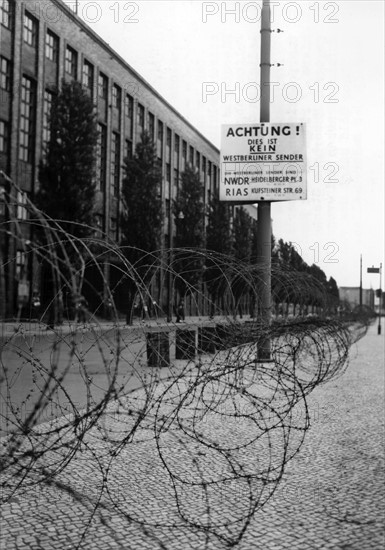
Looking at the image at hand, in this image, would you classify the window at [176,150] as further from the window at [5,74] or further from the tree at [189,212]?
the window at [5,74]

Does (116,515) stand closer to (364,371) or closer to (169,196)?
(364,371)

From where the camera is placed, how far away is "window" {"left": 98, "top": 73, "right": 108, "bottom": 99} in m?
46.9

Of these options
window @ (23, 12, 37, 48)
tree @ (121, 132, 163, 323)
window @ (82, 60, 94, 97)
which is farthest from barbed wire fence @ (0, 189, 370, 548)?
window @ (82, 60, 94, 97)

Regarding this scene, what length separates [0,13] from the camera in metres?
33.8

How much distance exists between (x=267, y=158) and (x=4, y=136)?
22.3 metres

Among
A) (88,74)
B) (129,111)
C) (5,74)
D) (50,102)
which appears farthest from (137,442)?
(129,111)

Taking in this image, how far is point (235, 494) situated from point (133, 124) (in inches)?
1934

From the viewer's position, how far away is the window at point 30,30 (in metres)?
36.7

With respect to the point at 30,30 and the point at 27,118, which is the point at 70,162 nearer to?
the point at 27,118

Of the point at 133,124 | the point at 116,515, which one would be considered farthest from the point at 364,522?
the point at 133,124

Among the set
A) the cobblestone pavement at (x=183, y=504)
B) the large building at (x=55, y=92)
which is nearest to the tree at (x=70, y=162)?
the large building at (x=55, y=92)

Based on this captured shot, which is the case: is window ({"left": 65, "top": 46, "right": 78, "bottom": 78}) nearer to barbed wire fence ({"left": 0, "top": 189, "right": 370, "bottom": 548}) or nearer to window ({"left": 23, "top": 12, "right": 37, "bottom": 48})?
window ({"left": 23, "top": 12, "right": 37, "bottom": 48})

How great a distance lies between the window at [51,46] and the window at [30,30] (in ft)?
4.84

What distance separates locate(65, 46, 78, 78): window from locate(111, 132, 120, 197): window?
738cm
